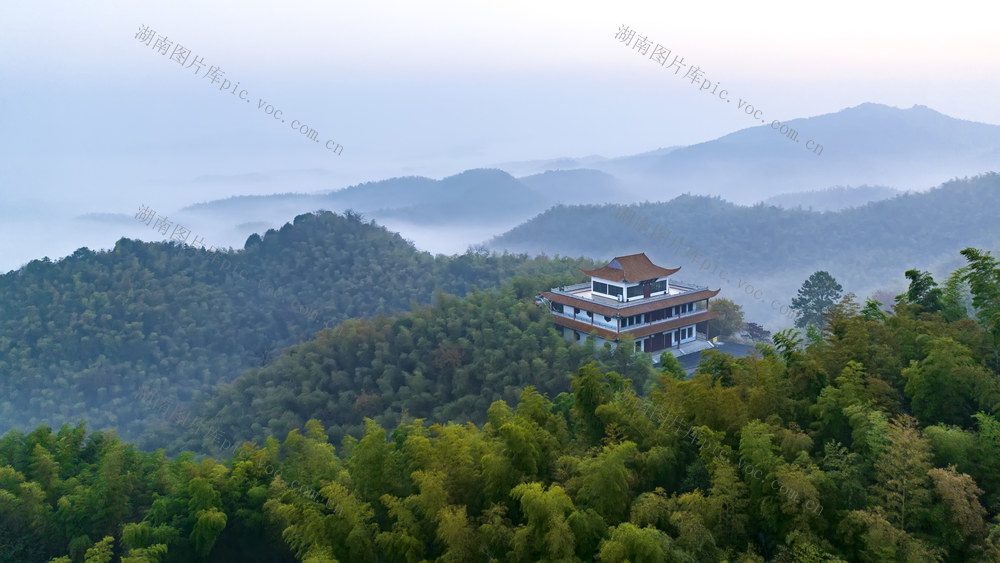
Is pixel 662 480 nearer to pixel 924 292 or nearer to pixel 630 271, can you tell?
pixel 924 292

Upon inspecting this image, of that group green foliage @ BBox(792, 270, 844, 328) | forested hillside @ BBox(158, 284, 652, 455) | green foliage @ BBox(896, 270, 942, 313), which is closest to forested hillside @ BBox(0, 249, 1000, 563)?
green foliage @ BBox(896, 270, 942, 313)

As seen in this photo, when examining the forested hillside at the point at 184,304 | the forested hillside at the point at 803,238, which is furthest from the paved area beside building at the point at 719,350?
the forested hillside at the point at 803,238

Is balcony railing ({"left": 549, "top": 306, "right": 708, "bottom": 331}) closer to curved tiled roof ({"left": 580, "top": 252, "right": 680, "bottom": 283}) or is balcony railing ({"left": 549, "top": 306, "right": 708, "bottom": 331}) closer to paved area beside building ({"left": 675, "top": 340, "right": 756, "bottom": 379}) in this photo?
paved area beside building ({"left": 675, "top": 340, "right": 756, "bottom": 379})

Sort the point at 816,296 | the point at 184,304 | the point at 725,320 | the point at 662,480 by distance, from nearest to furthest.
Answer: the point at 662,480
the point at 816,296
the point at 725,320
the point at 184,304

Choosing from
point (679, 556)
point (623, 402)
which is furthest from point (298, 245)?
point (679, 556)

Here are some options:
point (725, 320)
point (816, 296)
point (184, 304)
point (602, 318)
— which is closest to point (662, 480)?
point (602, 318)

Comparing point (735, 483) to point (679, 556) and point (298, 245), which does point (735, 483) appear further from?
point (298, 245)
